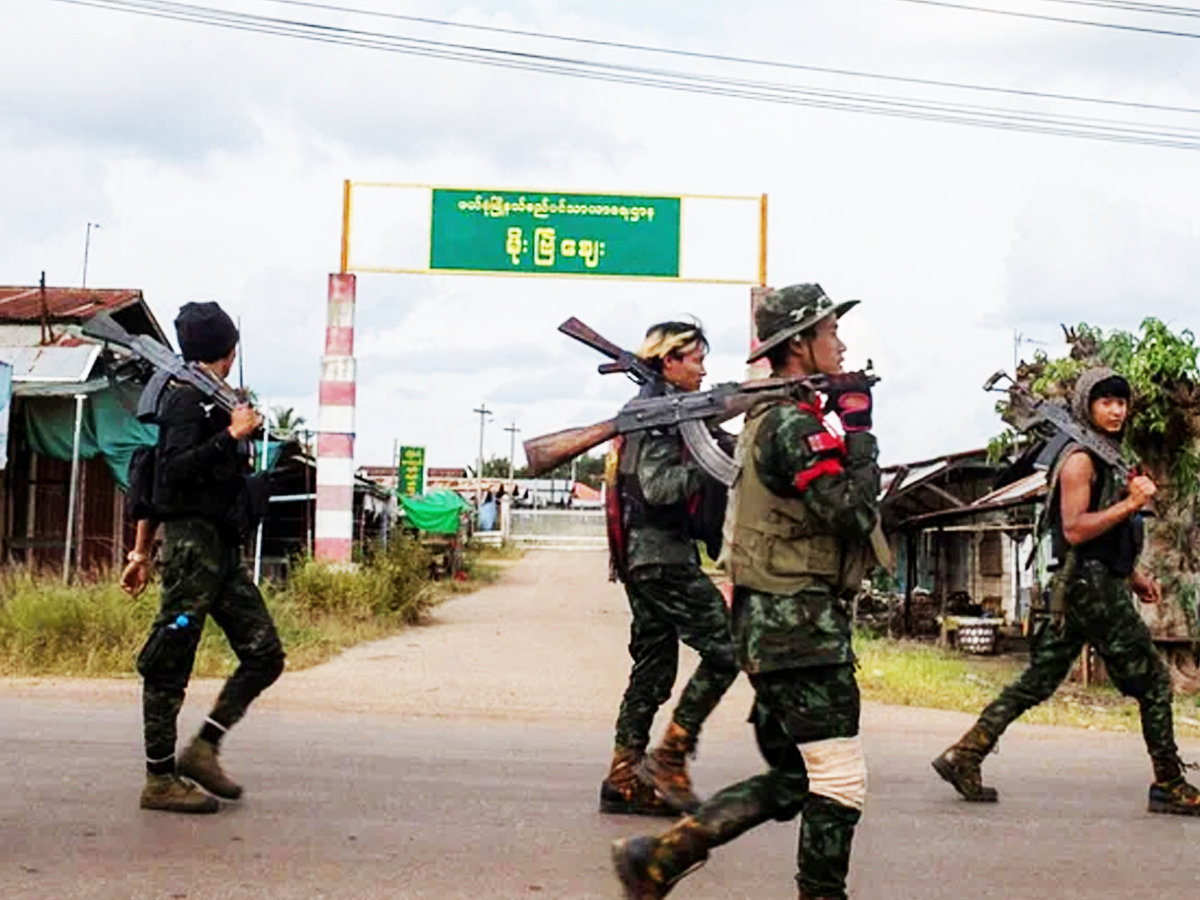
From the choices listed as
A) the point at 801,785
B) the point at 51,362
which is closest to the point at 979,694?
the point at 801,785

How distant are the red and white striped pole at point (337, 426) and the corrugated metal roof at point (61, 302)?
2.73 meters

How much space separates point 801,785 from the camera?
439cm

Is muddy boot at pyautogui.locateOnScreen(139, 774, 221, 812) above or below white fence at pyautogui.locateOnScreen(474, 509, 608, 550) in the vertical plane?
below

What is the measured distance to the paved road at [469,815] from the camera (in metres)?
5.11

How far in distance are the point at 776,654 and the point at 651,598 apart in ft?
6.70

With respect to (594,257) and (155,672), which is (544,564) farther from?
(155,672)

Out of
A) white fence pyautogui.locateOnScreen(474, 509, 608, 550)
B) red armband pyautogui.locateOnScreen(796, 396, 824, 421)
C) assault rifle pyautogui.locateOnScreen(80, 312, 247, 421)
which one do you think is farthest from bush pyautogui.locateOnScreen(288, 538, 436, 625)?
white fence pyautogui.locateOnScreen(474, 509, 608, 550)

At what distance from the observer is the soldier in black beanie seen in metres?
5.96

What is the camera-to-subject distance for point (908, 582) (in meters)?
21.7

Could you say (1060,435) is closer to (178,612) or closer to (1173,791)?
(1173,791)

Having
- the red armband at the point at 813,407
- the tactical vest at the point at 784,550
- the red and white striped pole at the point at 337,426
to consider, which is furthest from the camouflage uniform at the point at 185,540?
the red and white striped pole at the point at 337,426

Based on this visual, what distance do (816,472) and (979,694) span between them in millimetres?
8713

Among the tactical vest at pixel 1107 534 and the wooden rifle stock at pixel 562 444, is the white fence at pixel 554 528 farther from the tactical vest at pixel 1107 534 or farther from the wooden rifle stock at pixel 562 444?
the wooden rifle stock at pixel 562 444

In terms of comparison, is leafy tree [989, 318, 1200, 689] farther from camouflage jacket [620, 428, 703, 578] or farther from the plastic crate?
camouflage jacket [620, 428, 703, 578]
